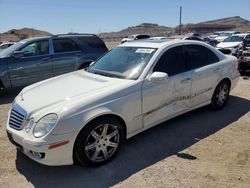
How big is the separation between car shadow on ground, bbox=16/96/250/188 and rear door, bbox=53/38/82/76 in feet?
14.1

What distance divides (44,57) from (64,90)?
448 centimetres

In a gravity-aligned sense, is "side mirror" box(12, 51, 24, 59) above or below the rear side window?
below

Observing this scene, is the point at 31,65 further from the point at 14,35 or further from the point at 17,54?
the point at 14,35

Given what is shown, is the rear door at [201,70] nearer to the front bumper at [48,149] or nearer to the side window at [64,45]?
the front bumper at [48,149]

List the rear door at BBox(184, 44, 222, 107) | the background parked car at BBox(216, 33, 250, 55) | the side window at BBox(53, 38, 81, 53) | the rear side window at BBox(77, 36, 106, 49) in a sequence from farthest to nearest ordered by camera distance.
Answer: the background parked car at BBox(216, 33, 250, 55) → the rear side window at BBox(77, 36, 106, 49) → the side window at BBox(53, 38, 81, 53) → the rear door at BBox(184, 44, 222, 107)

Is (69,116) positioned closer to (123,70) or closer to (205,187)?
(123,70)

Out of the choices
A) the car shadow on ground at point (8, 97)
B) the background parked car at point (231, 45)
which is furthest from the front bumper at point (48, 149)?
the background parked car at point (231, 45)

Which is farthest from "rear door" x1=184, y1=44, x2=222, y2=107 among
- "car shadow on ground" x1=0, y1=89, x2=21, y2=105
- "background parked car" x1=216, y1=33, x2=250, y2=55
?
"background parked car" x1=216, y1=33, x2=250, y2=55

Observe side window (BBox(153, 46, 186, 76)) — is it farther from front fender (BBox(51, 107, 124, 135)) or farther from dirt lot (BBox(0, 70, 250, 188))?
front fender (BBox(51, 107, 124, 135))

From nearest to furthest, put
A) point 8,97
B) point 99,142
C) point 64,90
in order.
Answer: point 99,142
point 64,90
point 8,97

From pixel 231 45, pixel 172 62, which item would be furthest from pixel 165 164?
pixel 231 45

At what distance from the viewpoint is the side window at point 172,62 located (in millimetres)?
4715

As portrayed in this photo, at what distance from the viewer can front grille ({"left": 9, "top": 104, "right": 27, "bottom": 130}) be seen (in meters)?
3.80

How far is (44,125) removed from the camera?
3.54 metres
